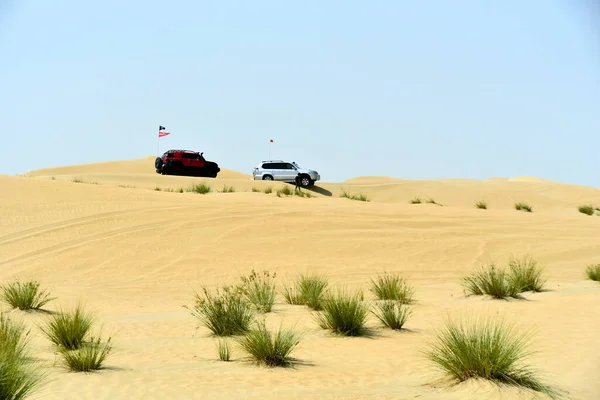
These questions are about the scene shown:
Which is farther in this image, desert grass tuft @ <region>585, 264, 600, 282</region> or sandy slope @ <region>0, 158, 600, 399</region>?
A: desert grass tuft @ <region>585, 264, 600, 282</region>

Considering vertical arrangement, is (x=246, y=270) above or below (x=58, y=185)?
below

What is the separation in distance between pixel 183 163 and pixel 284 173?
6666 millimetres

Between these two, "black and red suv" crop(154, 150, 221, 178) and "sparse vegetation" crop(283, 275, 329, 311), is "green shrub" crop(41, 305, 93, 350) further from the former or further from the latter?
"black and red suv" crop(154, 150, 221, 178)

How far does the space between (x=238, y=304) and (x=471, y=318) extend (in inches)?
134

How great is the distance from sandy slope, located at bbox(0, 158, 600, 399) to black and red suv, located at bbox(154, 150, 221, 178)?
19406 mm

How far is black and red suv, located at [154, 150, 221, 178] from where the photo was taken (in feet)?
157

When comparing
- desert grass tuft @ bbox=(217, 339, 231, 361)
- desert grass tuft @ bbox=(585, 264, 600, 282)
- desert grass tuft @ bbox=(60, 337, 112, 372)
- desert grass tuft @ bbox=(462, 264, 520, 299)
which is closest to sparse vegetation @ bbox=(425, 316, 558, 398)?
desert grass tuft @ bbox=(217, 339, 231, 361)

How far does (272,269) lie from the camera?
19.3 m

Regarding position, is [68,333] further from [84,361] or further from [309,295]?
[309,295]

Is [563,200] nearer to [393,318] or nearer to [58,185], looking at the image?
[58,185]

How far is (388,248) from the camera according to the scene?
866 inches

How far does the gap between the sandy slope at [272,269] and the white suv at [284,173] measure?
15.2 m

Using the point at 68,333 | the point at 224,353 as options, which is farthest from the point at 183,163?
the point at 224,353

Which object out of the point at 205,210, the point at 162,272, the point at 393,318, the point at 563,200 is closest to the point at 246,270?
the point at 162,272
